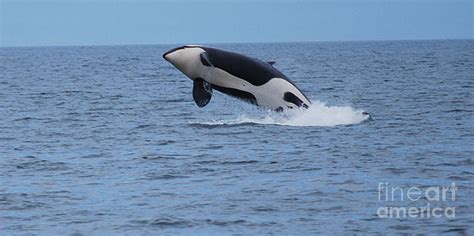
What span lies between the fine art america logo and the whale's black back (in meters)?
6.62

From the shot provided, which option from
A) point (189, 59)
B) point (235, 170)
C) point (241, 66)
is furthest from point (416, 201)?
point (189, 59)

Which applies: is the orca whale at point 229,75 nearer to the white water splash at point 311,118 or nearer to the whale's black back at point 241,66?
the whale's black back at point 241,66

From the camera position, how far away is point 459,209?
17.0 m

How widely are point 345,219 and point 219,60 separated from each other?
9.32m

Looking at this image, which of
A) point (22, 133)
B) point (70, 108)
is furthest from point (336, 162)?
point (70, 108)

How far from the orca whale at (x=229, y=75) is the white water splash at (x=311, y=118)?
1136 millimetres

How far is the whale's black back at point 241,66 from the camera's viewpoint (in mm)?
25156

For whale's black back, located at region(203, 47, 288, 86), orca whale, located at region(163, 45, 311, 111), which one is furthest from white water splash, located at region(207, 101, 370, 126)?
whale's black back, located at region(203, 47, 288, 86)

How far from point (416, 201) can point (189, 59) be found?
8924 mm

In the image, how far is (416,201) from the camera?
17.7m

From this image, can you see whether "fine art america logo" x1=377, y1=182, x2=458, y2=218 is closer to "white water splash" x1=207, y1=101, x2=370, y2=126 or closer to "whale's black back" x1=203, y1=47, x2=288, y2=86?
"whale's black back" x1=203, y1=47, x2=288, y2=86

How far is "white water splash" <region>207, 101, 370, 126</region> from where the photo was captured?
27.5m

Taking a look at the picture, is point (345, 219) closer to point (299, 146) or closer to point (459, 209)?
point (459, 209)

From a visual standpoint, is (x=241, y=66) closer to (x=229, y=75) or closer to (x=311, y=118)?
(x=229, y=75)
